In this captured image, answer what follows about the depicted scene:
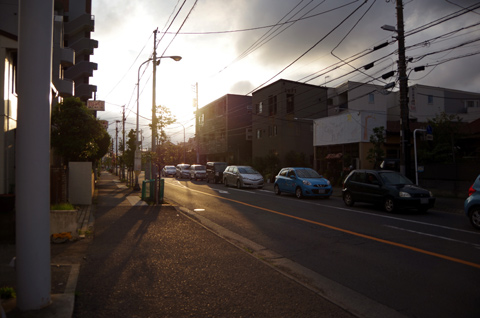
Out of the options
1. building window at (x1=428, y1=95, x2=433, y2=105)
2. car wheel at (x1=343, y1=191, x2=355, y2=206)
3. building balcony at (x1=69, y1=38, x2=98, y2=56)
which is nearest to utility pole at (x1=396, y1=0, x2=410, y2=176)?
car wheel at (x1=343, y1=191, x2=355, y2=206)

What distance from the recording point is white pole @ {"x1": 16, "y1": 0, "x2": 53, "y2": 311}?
147 inches

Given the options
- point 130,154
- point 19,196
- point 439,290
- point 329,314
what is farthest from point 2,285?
point 130,154

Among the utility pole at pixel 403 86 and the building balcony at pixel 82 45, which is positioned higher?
the building balcony at pixel 82 45

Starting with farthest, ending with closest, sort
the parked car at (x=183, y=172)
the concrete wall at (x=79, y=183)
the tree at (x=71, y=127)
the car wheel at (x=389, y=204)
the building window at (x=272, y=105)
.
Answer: the parked car at (x=183, y=172) < the building window at (x=272, y=105) < the concrete wall at (x=79, y=183) < the tree at (x=71, y=127) < the car wheel at (x=389, y=204)

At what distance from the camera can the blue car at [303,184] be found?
1750cm

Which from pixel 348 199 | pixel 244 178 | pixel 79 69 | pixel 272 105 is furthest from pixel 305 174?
A: pixel 79 69

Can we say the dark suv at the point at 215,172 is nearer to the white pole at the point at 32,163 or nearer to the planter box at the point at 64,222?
the planter box at the point at 64,222

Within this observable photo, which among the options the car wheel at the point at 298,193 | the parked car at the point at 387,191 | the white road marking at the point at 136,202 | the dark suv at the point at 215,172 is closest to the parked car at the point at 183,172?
the dark suv at the point at 215,172

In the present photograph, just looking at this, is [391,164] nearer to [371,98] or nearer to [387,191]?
[387,191]

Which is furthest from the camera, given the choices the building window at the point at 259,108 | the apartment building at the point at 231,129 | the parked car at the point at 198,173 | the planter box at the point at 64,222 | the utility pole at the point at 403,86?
the apartment building at the point at 231,129

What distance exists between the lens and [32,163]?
12.3ft

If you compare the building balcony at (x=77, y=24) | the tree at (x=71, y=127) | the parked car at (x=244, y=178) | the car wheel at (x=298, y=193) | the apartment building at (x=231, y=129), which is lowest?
the car wheel at (x=298, y=193)

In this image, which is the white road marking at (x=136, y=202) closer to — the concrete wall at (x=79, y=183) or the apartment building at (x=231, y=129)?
the concrete wall at (x=79, y=183)

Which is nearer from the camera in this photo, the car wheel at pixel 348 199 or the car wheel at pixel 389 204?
the car wheel at pixel 389 204
